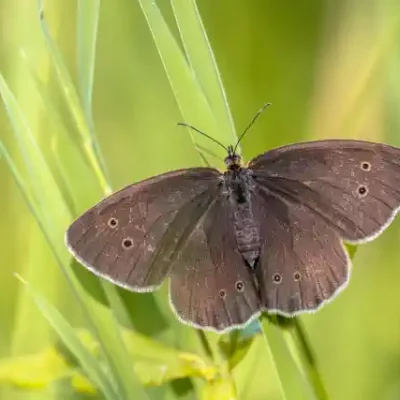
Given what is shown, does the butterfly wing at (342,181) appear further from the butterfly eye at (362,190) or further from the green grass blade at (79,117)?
the green grass blade at (79,117)

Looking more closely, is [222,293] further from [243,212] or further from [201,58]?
[201,58]

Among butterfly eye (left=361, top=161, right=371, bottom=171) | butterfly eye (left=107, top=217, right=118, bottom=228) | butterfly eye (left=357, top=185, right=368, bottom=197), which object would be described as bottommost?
butterfly eye (left=357, top=185, right=368, bottom=197)

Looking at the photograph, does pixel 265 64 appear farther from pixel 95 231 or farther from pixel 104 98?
pixel 95 231

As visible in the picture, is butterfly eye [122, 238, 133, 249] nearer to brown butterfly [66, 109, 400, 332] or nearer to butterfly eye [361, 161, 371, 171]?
brown butterfly [66, 109, 400, 332]

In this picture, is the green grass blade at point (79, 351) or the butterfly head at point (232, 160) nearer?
the green grass blade at point (79, 351)

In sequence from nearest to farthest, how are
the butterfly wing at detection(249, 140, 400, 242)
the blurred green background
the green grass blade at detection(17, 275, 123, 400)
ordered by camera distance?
1. the green grass blade at detection(17, 275, 123, 400)
2. the butterfly wing at detection(249, 140, 400, 242)
3. the blurred green background

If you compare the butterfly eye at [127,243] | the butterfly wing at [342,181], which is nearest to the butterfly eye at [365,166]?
the butterfly wing at [342,181]

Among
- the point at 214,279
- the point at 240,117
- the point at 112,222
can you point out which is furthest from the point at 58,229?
the point at 240,117

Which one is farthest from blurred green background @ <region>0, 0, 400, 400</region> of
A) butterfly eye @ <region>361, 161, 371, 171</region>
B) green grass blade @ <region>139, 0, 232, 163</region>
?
butterfly eye @ <region>361, 161, 371, 171</region>
